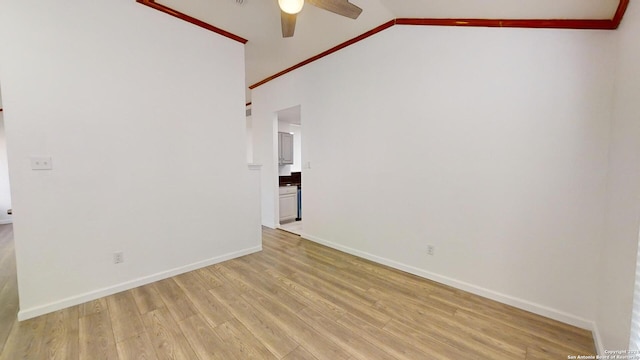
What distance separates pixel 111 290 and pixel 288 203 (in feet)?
10.0

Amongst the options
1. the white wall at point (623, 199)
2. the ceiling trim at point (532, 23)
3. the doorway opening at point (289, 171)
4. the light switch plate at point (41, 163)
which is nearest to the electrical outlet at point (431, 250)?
the white wall at point (623, 199)

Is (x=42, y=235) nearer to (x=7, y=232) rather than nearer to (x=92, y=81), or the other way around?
(x=92, y=81)

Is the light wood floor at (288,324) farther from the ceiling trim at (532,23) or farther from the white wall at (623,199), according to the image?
the ceiling trim at (532,23)

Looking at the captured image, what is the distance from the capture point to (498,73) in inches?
80.4

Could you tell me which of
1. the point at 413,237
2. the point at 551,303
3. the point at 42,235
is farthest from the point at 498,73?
the point at 42,235

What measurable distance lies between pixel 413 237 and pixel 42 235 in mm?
3361

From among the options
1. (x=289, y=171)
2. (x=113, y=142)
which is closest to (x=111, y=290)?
(x=113, y=142)

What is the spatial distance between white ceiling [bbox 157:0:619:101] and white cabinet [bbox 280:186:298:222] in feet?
7.66

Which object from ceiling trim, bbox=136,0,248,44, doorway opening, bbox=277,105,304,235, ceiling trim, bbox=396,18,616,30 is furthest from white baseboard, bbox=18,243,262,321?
ceiling trim, bbox=396,18,616,30

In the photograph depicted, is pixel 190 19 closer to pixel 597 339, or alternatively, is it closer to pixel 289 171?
pixel 289 171

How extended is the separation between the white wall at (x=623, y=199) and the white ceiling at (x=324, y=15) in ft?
1.25

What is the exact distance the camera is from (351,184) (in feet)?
10.5

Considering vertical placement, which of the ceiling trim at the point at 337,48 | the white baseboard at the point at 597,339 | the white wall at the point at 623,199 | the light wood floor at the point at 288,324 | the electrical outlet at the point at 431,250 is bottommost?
the light wood floor at the point at 288,324

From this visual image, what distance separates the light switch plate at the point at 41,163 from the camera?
190 centimetres
